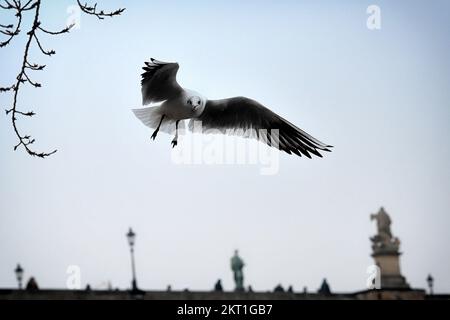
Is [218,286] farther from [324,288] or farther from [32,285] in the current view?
[32,285]

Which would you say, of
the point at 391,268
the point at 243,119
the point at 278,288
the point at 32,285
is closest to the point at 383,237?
the point at 391,268

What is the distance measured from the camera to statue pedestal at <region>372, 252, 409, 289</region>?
42.5 metres

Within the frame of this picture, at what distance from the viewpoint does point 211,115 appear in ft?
28.3

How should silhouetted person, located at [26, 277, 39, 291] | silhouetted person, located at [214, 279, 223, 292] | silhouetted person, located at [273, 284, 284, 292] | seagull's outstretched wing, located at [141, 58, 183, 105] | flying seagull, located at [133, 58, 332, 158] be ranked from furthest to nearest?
silhouetted person, located at [273, 284, 284, 292]
silhouetted person, located at [214, 279, 223, 292]
silhouetted person, located at [26, 277, 39, 291]
seagull's outstretched wing, located at [141, 58, 183, 105]
flying seagull, located at [133, 58, 332, 158]

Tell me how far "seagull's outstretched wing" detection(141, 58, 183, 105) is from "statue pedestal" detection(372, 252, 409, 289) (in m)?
35.3

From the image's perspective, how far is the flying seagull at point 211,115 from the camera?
770 centimetres

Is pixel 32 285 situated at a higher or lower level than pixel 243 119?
lower

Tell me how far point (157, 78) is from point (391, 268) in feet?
119

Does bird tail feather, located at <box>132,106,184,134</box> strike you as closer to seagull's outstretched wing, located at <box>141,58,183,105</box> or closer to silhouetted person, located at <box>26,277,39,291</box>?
seagull's outstretched wing, located at <box>141,58,183,105</box>

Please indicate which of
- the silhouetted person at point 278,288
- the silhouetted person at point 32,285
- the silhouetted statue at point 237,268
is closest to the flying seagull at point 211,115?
the silhouetted person at point 32,285

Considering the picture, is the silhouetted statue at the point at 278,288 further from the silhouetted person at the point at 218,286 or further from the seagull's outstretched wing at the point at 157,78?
the seagull's outstretched wing at the point at 157,78

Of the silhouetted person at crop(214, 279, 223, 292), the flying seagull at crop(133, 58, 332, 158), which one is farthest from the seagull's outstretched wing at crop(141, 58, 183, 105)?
the silhouetted person at crop(214, 279, 223, 292)
